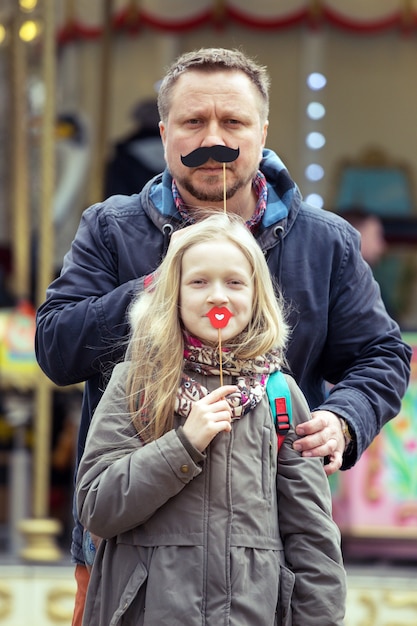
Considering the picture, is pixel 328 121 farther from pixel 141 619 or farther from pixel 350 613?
pixel 141 619

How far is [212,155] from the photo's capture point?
256 centimetres

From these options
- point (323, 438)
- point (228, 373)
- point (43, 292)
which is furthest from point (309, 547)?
point (43, 292)

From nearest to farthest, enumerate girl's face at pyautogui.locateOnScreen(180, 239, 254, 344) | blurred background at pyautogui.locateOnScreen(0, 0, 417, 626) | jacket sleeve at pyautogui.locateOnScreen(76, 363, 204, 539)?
jacket sleeve at pyautogui.locateOnScreen(76, 363, 204, 539) → girl's face at pyautogui.locateOnScreen(180, 239, 254, 344) → blurred background at pyautogui.locateOnScreen(0, 0, 417, 626)

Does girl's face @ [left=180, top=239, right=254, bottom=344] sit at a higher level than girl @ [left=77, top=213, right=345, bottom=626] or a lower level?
higher

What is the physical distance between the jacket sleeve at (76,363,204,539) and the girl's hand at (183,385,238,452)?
3cm

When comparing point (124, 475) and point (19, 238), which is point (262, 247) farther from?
point (19, 238)

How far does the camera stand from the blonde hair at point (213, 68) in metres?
2.62

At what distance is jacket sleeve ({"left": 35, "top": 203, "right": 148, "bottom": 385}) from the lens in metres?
2.54

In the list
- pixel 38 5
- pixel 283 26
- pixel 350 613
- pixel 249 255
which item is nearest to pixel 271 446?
pixel 249 255

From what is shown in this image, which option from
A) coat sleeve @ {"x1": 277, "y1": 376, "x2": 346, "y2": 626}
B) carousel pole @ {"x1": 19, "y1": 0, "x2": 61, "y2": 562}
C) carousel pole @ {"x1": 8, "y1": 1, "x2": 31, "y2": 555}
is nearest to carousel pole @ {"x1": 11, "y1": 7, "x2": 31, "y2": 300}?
carousel pole @ {"x1": 8, "y1": 1, "x2": 31, "y2": 555}

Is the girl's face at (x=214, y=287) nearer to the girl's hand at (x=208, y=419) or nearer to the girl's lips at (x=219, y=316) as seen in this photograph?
the girl's lips at (x=219, y=316)

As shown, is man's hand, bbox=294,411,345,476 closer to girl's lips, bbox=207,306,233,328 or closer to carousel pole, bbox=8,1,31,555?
girl's lips, bbox=207,306,233,328

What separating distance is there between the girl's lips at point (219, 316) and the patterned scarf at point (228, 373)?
0.16ft

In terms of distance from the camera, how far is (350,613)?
17.7ft
